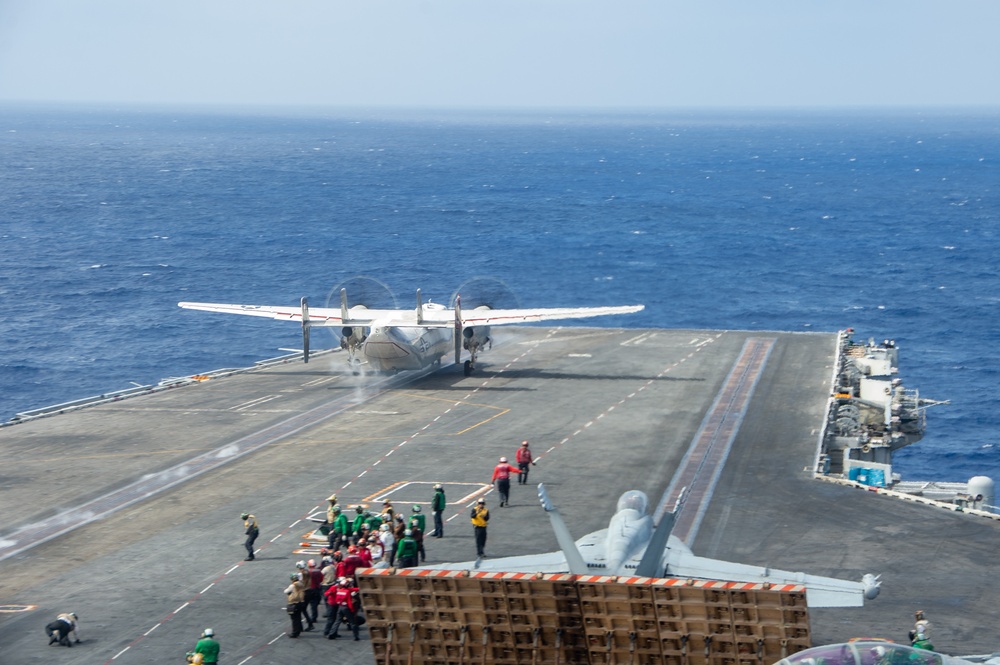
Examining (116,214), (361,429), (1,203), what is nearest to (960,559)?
(361,429)

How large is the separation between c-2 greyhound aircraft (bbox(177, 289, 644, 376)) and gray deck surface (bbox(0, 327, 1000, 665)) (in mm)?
1567

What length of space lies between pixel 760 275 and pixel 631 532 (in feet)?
360

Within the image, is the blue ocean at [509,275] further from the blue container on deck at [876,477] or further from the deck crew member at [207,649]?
the deck crew member at [207,649]

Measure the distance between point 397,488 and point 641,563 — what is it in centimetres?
1833

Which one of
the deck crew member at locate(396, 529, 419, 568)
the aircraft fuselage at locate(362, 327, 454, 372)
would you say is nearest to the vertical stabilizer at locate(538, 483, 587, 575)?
the deck crew member at locate(396, 529, 419, 568)

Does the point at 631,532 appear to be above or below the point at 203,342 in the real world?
above

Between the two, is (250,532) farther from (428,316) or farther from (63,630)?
(428,316)

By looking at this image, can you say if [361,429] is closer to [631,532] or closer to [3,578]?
[3,578]

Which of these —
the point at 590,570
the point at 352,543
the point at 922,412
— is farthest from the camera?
the point at 922,412

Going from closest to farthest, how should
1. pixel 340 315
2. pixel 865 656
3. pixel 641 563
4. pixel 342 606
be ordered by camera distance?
pixel 865 656 < pixel 641 563 < pixel 342 606 < pixel 340 315

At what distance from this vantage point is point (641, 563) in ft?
86.7

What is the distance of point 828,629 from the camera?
3006 centimetres

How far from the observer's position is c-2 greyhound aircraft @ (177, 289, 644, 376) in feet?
203

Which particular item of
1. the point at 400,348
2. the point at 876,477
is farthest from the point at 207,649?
the point at 400,348
